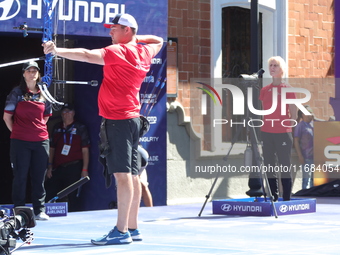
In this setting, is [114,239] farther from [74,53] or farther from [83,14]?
[83,14]

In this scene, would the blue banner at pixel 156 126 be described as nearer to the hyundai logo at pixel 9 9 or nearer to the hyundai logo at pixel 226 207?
the hyundai logo at pixel 226 207

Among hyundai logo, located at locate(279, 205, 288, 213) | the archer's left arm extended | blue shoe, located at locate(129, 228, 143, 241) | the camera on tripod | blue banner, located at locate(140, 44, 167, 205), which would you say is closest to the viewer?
the camera on tripod

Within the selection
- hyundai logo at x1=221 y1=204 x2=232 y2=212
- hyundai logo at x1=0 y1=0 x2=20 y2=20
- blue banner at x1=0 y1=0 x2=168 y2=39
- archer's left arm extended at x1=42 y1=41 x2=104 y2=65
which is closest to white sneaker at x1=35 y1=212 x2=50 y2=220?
hyundai logo at x1=221 y1=204 x2=232 y2=212

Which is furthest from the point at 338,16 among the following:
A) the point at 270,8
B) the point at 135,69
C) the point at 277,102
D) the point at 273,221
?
the point at 135,69

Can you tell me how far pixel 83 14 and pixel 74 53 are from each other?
503 cm

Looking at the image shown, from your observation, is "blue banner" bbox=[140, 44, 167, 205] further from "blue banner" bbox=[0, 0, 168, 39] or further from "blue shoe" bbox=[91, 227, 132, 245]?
"blue shoe" bbox=[91, 227, 132, 245]

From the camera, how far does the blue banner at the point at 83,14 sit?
40.1 ft

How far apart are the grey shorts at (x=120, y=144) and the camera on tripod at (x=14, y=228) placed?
1517mm

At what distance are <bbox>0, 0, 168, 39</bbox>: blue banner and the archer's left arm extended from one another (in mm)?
4268

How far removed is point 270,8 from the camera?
16.9 m

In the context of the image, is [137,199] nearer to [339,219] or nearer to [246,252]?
[246,252]

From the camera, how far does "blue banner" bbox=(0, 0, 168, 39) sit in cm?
1221

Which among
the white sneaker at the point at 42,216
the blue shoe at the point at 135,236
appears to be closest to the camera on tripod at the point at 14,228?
the blue shoe at the point at 135,236

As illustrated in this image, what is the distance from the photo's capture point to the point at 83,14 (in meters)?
12.8
